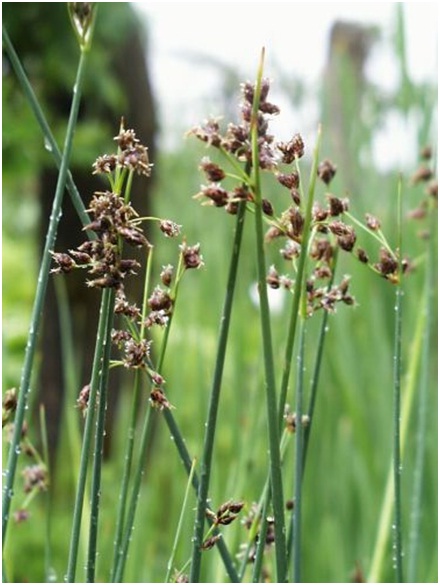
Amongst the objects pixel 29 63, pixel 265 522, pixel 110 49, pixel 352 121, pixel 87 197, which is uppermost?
pixel 110 49

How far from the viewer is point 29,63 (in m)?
4.09

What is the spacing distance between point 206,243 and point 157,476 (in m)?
0.55

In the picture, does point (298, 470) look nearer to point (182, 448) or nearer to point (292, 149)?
point (182, 448)

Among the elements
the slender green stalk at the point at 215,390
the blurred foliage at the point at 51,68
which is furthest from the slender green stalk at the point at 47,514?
the blurred foliage at the point at 51,68

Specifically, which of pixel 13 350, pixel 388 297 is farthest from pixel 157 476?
pixel 13 350

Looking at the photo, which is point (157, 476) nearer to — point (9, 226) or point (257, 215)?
point (257, 215)

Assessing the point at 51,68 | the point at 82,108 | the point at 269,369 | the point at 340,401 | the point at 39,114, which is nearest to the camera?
the point at 269,369

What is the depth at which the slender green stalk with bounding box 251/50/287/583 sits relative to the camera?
1.59 feet

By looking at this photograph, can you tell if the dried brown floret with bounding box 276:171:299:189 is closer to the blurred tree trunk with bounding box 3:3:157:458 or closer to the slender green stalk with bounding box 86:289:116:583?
the slender green stalk with bounding box 86:289:116:583

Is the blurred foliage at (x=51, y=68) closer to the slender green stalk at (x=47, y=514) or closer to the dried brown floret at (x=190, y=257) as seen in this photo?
the slender green stalk at (x=47, y=514)

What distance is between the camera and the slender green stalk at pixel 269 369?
48 centimetres

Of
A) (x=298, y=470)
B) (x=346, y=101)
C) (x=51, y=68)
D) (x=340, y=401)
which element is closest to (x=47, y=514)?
(x=298, y=470)

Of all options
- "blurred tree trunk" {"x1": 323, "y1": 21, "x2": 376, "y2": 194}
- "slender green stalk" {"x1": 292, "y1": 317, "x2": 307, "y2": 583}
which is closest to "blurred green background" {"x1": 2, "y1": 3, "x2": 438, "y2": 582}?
"blurred tree trunk" {"x1": 323, "y1": 21, "x2": 376, "y2": 194}

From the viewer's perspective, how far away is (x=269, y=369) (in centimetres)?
50
